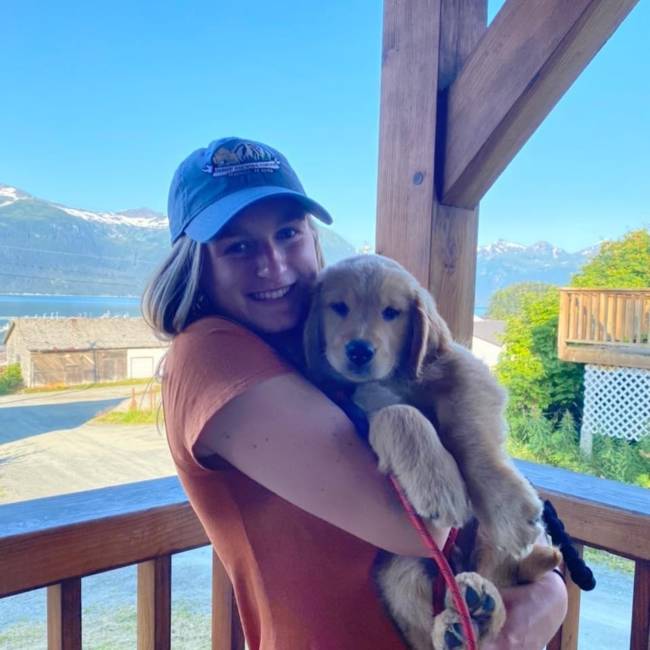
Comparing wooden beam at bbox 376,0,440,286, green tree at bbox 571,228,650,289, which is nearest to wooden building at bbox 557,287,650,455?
green tree at bbox 571,228,650,289

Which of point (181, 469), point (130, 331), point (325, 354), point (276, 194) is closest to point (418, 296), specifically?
point (325, 354)

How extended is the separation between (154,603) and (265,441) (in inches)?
30.0

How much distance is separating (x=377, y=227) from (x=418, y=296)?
383 millimetres

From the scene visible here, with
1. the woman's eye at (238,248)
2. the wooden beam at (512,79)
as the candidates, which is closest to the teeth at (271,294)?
the woman's eye at (238,248)

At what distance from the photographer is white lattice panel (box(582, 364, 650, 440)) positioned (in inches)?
221

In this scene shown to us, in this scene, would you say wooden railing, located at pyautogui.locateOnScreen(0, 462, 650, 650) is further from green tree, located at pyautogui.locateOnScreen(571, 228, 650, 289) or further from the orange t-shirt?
green tree, located at pyautogui.locateOnScreen(571, 228, 650, 289)

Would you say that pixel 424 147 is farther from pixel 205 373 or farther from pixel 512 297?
pixel 512 297

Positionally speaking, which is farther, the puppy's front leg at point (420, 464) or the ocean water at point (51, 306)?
the ocean water at point (51, 306)

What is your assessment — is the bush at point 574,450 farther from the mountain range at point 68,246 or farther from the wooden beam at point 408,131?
the wooden beam at point 408,131

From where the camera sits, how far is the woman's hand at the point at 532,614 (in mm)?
1207

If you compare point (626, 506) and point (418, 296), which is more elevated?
point (418, 296)

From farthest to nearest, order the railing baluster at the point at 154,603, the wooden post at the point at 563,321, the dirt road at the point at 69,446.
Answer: the wooden post at the point at 563,321 → the dirt road at the point at 69,446 → the railing baluster at the point at 154,603

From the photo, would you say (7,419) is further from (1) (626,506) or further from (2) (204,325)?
(1) (626,506)

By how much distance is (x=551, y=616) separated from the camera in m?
1.29
